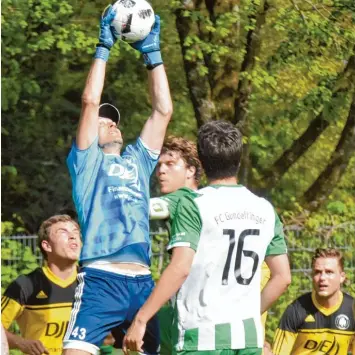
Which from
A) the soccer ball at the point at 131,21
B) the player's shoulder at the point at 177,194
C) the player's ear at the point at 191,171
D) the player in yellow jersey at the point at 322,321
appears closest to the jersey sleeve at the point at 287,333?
the player in yellow jersey at the point at 322,321

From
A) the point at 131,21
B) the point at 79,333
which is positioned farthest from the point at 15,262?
the point at 79,333

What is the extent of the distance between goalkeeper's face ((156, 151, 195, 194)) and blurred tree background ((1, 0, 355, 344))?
23.7 ft

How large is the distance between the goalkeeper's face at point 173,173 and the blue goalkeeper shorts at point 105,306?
658 mm

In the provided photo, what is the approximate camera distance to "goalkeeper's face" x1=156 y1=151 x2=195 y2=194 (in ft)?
24.1

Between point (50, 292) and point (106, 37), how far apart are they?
9.08ft

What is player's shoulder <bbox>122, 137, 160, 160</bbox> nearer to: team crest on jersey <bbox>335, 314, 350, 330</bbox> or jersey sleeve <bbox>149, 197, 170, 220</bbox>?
jersey sleeve <bbox>149, 197, 170, 220</bbox>

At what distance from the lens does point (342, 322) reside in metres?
10.2

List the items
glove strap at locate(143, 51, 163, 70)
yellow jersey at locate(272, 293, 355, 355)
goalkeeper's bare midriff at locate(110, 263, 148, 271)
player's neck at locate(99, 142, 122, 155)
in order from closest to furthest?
goalkeeper's bare midriff at locate(110, 263, 148, 271)
player's neck at locate(99, 142, 122, 155)
glove strap at locate(143, 51, 163, 70)
yellow jersey at locate(272, 293, 355, 355)

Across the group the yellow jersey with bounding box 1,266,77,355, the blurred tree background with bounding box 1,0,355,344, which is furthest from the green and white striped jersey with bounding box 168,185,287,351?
the blurred tree background with bounding box 1,0,355,344

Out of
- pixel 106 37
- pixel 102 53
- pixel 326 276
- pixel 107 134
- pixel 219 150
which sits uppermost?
pixel 106 37

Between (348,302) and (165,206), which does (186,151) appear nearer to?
(165,206)

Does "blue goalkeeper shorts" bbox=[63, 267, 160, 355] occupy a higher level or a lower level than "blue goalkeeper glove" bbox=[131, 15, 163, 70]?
lower

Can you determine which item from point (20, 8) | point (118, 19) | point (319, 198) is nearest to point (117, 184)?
point (118, 19)

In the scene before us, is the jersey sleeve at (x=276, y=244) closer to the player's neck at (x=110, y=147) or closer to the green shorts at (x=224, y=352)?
the green shorts at (x=224, y=352)
